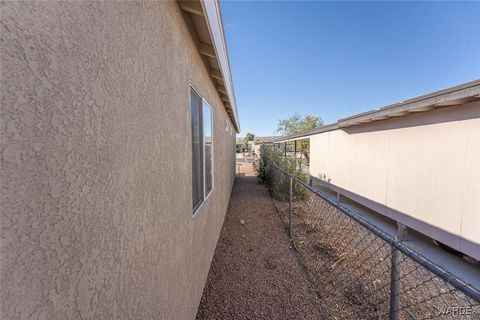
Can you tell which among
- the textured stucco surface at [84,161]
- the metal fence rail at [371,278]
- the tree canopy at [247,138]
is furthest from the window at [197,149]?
the tree canopy at [247,138]

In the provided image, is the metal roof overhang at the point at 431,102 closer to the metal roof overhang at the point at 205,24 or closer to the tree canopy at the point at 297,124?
the metal roof overhang at the point at 205,24

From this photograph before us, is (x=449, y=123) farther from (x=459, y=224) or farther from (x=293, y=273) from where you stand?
(x=293, y=273)

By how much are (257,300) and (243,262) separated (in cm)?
79

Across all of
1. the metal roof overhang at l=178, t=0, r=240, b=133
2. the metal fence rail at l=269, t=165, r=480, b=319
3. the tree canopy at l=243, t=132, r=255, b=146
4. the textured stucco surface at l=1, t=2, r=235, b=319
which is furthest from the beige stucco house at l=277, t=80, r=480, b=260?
the tree canopy at l=243, t=132, r=255, b=146

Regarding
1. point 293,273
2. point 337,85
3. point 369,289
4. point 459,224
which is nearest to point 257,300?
point 293,273

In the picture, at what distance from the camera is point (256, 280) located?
9.16 ft

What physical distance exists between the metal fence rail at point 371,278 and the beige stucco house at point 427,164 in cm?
133

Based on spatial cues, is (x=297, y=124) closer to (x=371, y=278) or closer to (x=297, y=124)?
(x=297, y=124)

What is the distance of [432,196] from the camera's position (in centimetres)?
401

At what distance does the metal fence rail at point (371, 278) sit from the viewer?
138 cm

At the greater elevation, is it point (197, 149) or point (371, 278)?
point (197, 149)

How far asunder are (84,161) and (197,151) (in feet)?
6.16

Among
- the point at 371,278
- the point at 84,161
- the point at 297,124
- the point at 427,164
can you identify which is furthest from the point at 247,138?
the point at 84,161

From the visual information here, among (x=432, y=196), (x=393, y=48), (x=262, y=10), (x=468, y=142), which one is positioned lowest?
(x=432, y=196)
